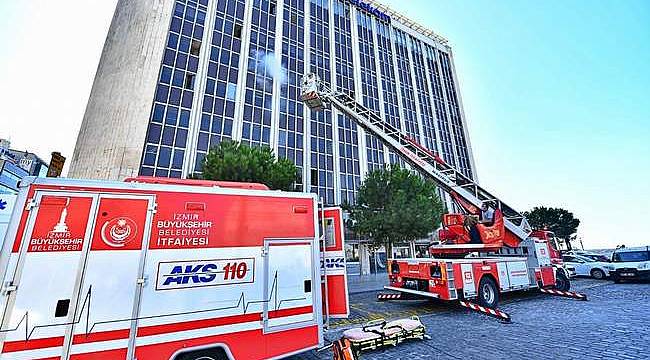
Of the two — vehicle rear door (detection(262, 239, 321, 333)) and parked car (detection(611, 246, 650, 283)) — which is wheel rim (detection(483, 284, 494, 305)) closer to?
vehicle rear door (detection(262, 239, 321, 333))

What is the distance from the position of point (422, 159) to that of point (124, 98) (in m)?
27.6

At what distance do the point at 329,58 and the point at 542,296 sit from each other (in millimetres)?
35122

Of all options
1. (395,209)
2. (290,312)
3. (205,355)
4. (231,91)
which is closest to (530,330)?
(290,312)

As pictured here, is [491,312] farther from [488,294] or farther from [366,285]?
[366,285]

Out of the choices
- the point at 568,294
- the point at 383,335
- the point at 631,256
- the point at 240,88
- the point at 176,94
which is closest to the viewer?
the point at 383,335

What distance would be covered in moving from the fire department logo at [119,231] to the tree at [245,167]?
11014 millimetres

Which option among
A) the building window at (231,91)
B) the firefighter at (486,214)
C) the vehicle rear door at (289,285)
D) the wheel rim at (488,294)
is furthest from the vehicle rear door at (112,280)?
the building window at (231,91)

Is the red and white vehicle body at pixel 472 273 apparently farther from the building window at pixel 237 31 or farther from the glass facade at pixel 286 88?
the building window at pixel 237 31

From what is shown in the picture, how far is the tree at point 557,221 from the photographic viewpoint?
2048 inches

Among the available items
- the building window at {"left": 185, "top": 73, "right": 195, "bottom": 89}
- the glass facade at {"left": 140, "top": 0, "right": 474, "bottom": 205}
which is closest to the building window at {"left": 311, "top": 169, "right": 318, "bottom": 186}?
the glass facade at {"left": 140, "top": 0, "right": 474, "bottom": 205}

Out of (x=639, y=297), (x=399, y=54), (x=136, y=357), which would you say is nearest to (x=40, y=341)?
(x=136, y=357)

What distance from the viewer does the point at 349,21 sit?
141 ft

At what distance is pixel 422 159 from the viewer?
13.2 m

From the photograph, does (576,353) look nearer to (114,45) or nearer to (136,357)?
(136,357)
